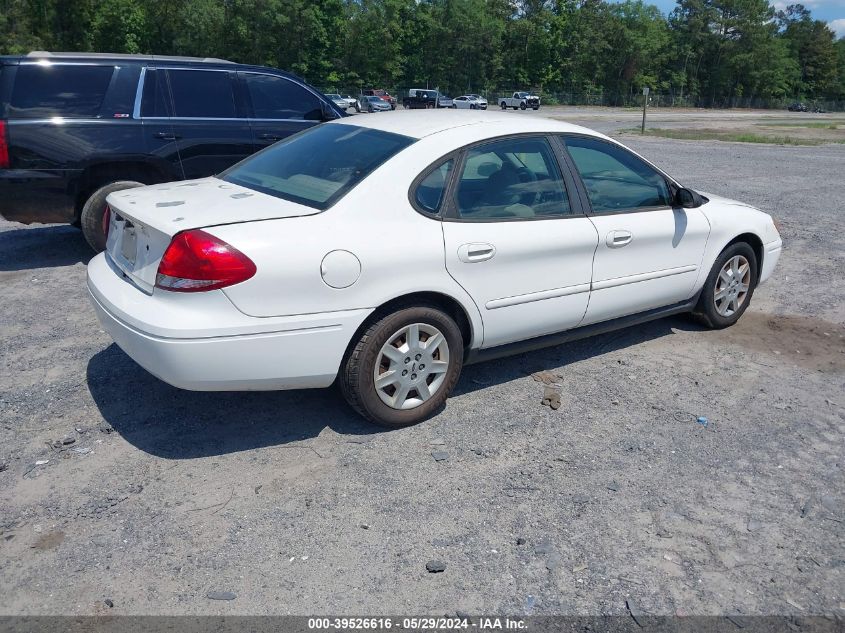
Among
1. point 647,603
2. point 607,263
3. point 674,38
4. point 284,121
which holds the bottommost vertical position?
point 647,603

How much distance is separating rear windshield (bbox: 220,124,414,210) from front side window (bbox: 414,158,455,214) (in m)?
0.24

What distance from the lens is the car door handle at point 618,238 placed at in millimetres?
4828

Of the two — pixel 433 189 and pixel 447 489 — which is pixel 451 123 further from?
pixel 447 489

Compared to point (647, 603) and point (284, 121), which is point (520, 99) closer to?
point (284, 121)

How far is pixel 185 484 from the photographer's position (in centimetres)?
362

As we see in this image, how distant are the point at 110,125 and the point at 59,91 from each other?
20.9 inches

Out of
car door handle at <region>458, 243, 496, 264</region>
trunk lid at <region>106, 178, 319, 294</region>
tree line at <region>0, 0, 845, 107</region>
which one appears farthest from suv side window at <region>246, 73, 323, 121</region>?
tree line at <region>0, 0, 845, 107</region>

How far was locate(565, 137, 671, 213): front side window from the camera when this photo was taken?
4875 mm

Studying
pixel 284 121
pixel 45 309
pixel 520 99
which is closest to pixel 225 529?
pixel 45 309

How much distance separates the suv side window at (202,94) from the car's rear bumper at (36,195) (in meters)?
1.32

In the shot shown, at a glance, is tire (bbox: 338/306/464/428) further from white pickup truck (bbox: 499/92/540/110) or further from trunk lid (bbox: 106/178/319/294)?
white pickup truck (bbox: 499/92/540/110)

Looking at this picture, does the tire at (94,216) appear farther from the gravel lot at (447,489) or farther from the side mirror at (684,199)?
the side mirror at (684,199)

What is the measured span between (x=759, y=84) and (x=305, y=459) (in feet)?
370

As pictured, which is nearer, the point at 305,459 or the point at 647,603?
the point at 647,603
